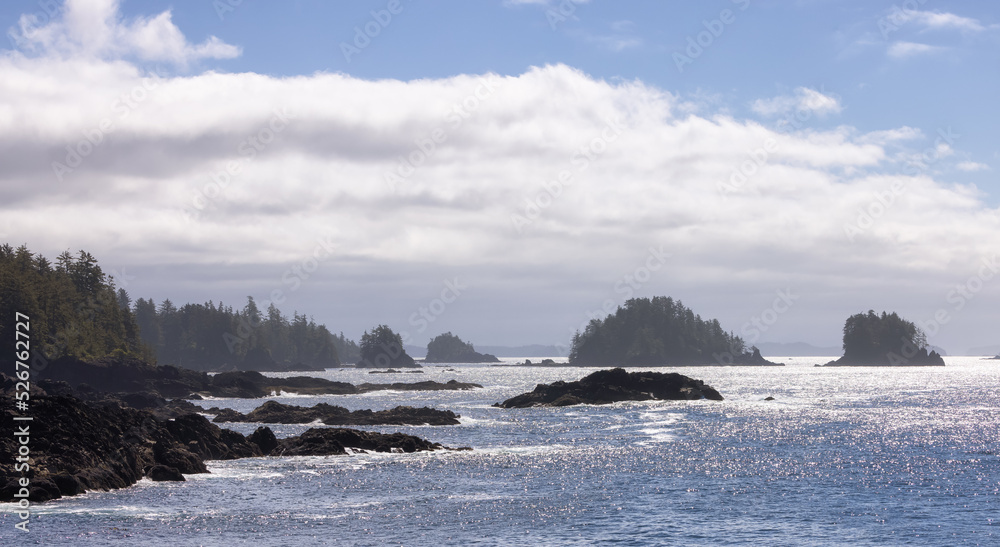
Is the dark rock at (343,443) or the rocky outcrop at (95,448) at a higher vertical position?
the rocky outcrop at (95,448)

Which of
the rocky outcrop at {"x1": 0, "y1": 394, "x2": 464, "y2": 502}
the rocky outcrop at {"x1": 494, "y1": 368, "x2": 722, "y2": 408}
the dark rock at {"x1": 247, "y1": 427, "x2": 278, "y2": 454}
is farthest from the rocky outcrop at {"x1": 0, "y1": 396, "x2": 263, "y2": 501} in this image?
the rocky outcrop at {"x1": 494, "y1": 368, "x2": 722, "y2": 408}

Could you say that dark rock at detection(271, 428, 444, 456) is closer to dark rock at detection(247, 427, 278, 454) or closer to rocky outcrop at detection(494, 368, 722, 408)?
dark rock at detection(247, 427, 278, 454)

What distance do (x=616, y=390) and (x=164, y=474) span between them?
3249 inches

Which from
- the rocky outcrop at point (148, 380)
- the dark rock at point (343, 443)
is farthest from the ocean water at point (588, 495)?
the rocky outcrop at point (148, 380)

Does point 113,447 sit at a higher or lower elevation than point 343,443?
higher

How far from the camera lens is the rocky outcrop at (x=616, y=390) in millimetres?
117375

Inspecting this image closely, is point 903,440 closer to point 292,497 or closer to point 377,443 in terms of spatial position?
point 377,443

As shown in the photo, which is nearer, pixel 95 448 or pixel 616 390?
pixel 95 448

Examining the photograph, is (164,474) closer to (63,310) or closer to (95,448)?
(95,448)

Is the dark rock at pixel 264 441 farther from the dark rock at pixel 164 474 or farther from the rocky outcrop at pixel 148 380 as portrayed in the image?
the rocky outcrop at pixel 148 380

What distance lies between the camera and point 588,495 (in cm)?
4519

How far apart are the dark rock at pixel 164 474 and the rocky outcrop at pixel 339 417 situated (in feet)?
118

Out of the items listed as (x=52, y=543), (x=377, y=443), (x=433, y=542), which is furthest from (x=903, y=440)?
(x=52, y=543)

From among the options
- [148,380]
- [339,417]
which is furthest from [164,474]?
[148,380]
